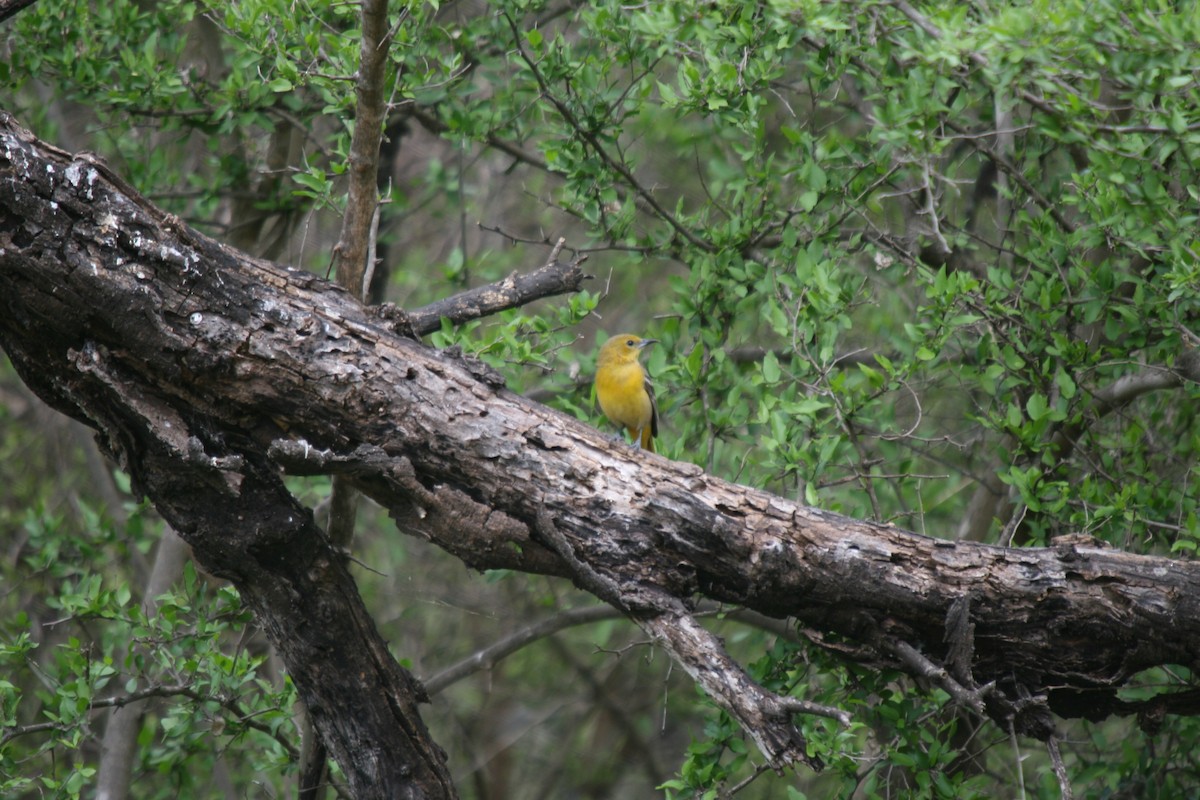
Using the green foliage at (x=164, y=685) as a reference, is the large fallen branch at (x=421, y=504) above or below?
above

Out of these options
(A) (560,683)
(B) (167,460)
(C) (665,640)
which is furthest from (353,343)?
(A) (560,683)

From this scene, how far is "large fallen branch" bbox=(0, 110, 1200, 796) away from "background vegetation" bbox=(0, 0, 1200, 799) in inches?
18.3

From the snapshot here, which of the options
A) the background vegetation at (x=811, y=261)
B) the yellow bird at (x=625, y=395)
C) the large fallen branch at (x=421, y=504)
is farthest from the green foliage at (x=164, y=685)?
the yellow bird at (x=625, y=395)

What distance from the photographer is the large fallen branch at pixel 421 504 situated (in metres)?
3.43

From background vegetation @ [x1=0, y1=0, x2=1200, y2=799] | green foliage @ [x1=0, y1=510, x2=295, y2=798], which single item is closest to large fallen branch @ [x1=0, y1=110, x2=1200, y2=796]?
background vegetation @ [x1=0, y1=0, x2=1200, y2=799]

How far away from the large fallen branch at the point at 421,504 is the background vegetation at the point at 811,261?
1.53 feet

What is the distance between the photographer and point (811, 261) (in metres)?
→ 4.85

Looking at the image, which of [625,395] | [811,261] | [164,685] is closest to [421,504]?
[164,685]

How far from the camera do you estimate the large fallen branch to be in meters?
3.43

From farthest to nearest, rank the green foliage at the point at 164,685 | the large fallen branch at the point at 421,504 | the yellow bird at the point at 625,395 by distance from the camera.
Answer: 1. the yellow bird at the point at 625,395
2. the green foliage at the point at 164,685
3. the large fallen branch at the point at 421,504

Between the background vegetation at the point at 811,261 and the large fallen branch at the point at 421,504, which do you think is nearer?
the large fallen branch at the point at 421,504

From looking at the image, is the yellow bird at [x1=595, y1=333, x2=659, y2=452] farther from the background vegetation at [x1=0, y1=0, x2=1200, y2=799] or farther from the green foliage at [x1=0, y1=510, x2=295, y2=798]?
the green foliage at [x1=0, y1=510, x2=295, y2=798]

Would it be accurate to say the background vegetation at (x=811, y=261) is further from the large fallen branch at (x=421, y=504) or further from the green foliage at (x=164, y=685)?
the large fallen branch at (x=421, y=504)

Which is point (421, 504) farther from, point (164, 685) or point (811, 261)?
point (811, 261)
